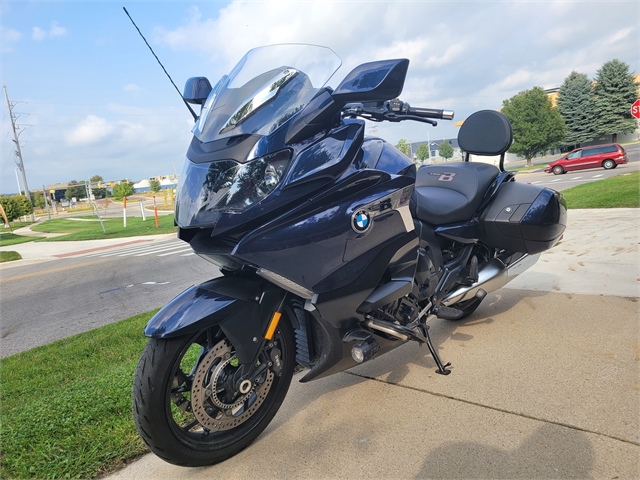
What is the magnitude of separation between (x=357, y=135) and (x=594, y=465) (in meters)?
1.82

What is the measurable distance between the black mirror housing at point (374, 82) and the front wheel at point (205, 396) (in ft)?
3.79

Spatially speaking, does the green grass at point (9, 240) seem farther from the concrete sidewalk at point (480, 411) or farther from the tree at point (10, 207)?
the concrete sidewalk at point (480, 411)

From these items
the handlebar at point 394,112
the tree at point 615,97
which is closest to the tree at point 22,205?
the handlebar at point 394,112

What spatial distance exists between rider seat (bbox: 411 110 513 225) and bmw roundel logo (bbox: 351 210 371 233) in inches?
34.6

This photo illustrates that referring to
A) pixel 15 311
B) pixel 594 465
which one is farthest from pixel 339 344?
pixel 15 311

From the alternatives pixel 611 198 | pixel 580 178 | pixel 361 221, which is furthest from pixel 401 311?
pixel 580 178

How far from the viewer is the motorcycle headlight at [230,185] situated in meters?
1.94

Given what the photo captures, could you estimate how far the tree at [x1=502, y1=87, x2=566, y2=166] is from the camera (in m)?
42.7

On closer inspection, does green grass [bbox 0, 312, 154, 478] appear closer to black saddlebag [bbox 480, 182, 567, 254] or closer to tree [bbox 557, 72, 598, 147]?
black saddlebag [bbox 480, 182, 567, 254]

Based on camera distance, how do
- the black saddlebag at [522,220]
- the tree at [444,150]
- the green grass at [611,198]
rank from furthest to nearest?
the tree at [444,150], the green grass at [611,198], the black saddlebag at [522,220]

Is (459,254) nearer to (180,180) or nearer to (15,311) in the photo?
(180,180)

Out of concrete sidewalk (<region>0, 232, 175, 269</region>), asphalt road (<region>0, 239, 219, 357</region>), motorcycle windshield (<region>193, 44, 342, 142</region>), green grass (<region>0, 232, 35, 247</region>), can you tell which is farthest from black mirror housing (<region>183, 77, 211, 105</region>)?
green grass (<region>0, 232, 35, 247</region>)

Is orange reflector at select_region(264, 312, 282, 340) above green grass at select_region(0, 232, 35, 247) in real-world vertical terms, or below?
above

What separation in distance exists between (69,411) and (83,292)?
5.51 m
